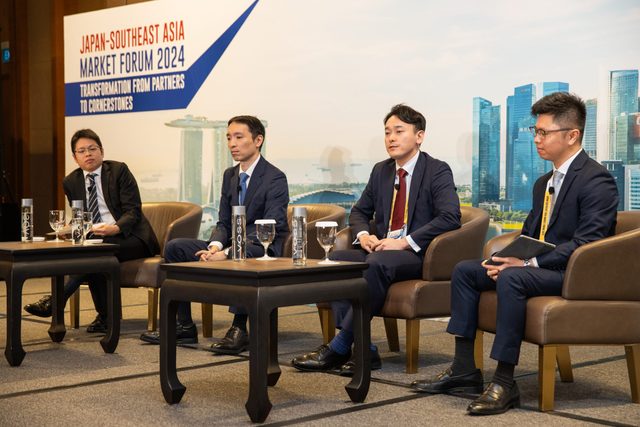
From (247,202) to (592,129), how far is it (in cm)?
207

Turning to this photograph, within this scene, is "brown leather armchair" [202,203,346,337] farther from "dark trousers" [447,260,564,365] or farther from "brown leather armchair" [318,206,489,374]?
"dark trousers" [447,260,564,365]

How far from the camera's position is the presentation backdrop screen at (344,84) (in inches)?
218

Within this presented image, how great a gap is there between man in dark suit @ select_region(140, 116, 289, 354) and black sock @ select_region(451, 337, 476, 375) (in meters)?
1.46

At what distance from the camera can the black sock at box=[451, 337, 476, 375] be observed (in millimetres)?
3830

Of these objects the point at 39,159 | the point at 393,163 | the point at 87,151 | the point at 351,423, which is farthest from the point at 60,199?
the point at 351,423

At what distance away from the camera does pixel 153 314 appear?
5.53 metres

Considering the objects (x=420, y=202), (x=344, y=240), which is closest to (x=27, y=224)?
(x=344, y=240)

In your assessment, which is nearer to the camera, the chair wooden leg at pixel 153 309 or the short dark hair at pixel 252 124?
the short dark hair at pixel 252 124

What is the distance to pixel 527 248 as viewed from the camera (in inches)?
146

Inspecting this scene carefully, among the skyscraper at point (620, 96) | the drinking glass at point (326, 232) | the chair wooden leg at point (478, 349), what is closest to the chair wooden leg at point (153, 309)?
the drinking glass at point (326, 232)

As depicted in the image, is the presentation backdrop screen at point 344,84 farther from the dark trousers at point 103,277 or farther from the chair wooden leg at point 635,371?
the chair wooden leg at point 635,371

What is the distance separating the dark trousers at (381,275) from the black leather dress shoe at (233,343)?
0.77 m

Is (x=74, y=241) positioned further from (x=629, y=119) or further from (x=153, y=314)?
(x=629, y=119)

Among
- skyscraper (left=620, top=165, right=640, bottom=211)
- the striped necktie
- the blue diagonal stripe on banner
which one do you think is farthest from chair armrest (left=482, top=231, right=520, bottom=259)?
the blue diagonal stripe on banner
